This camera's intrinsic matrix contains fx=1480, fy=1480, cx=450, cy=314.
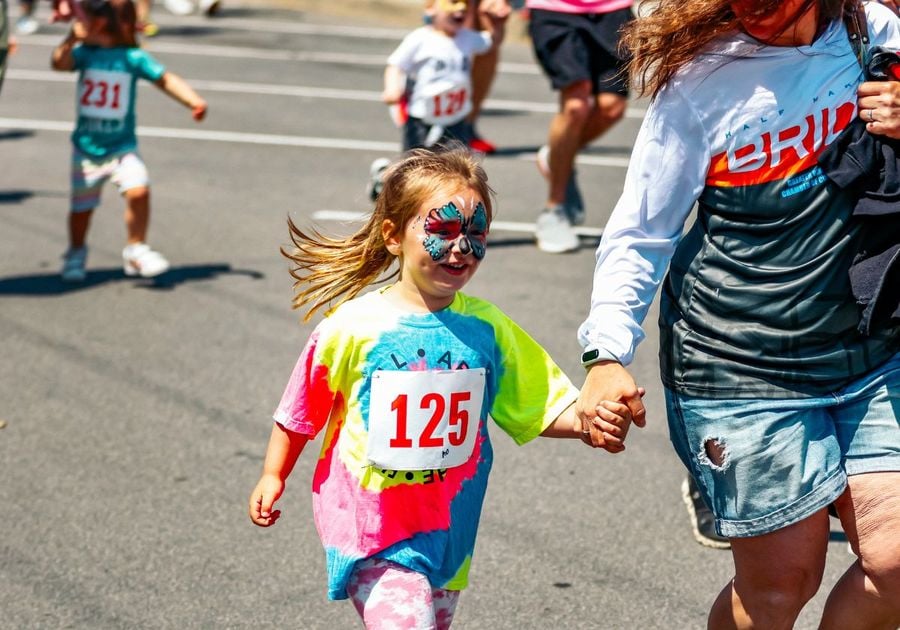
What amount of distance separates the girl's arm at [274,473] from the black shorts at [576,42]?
488cm

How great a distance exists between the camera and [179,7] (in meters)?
18.5

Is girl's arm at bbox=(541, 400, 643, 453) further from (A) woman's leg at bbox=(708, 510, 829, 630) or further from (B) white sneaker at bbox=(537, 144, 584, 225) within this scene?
(B) white sneaker at bbox=(537, 144, 584, 225)

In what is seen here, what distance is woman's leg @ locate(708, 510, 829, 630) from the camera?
9.71 ft

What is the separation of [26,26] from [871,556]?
15.4m

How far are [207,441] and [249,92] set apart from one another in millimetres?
8638

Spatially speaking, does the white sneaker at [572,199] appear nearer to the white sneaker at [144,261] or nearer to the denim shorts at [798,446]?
the white sneaker at [144,261]

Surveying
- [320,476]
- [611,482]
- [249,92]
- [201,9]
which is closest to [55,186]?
→ [249,92]

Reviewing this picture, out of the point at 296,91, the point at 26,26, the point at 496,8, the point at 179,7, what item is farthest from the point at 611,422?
the point at 179,7

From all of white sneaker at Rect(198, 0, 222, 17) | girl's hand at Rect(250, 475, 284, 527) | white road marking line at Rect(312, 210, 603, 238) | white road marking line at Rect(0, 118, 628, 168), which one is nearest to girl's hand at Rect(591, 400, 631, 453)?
girl's hand at Rect(250, 475, 284, 527)

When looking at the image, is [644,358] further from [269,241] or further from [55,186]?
[55,186]

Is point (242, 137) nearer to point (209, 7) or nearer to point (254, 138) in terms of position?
point (254, 138)

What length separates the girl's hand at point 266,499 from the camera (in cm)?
316

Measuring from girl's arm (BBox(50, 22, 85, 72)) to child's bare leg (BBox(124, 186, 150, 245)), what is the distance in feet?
2.38

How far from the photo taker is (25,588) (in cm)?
425
